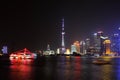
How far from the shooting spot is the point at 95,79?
168ft

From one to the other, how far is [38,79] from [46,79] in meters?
1.25

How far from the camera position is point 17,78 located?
5106 cm

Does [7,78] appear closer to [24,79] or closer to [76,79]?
[24,79]

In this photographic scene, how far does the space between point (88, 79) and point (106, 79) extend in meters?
2.85

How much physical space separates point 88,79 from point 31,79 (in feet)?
29.7

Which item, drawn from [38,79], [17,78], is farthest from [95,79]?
[17,78]

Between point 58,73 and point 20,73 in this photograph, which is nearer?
point 20,73

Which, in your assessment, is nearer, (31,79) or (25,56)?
(31,79)

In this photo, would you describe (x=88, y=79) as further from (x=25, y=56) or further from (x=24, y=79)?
(x=25, y=56)

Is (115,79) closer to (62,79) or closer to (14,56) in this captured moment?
(62,79)

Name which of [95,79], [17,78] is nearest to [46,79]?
[17,78]

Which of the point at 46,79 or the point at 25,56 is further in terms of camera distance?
the point at 25,56

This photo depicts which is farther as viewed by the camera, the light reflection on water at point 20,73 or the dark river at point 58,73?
the dark river at point 58,73

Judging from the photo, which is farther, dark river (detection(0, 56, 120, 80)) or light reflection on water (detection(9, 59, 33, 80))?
dark river (detection(0, 56, 120, 80))
